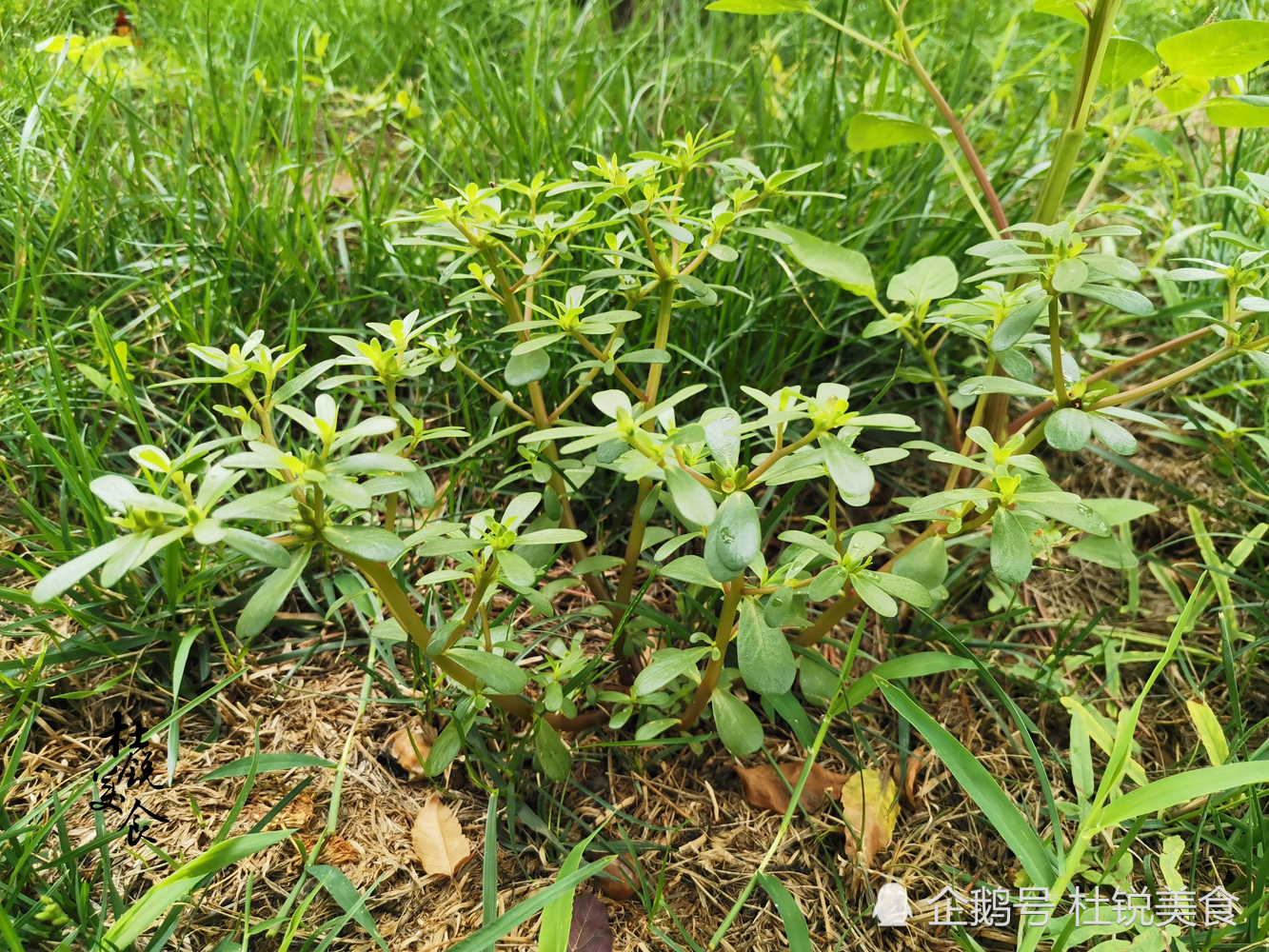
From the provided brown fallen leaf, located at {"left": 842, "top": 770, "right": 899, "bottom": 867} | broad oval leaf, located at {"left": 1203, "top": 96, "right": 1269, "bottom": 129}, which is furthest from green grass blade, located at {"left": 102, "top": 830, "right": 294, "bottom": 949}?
broad oval leaf, located at {"left": 1203, "top": 96, "right": 1269, "bottom": 129}

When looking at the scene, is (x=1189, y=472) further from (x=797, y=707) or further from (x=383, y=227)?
(x=383, y=227)

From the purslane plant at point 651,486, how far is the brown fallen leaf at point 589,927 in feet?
0.66

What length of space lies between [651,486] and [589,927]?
0.68m

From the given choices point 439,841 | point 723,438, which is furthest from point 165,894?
point 723,438

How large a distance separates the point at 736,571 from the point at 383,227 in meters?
1.42

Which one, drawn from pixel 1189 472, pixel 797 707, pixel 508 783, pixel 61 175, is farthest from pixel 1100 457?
pixel 61 175

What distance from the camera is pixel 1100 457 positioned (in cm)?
194

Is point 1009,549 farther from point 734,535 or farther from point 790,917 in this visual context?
point 790,917

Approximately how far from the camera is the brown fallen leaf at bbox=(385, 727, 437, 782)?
1.38m

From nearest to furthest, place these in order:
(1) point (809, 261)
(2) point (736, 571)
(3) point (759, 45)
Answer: (2) point (736, 571)
(1) point (809, 261)
(3) point (759, 45)

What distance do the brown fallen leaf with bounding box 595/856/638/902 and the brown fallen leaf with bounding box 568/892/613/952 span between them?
1.0 inches

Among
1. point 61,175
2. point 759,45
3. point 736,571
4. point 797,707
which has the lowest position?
point 797,707

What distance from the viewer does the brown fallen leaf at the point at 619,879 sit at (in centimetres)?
126

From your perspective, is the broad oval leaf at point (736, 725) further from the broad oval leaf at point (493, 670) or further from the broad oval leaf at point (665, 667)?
the broad oval leaf at point (493, 670)
